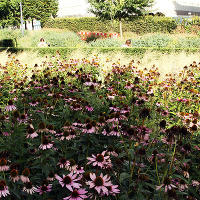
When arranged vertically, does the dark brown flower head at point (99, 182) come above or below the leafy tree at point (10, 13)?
below

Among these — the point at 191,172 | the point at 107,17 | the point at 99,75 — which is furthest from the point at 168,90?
the point at 107,17

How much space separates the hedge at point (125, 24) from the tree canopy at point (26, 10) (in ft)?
5.22

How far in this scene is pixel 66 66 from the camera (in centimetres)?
582

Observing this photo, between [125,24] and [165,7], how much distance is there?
11.0m

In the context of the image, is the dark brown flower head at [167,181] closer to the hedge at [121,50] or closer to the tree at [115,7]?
the hedge at [121,50]

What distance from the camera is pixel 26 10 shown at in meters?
28.2

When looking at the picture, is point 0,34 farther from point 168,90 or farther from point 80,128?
point 80,128

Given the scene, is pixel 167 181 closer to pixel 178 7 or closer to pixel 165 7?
pixel 165 7

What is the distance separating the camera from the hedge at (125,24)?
909 inches

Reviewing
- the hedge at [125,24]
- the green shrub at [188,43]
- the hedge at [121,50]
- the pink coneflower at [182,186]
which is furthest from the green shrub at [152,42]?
the pink coneflower at [182,186]

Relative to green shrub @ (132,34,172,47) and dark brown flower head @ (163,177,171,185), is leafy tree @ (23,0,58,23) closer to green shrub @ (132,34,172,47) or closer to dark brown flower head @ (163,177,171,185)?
green shrub @ (132,34,172,47)

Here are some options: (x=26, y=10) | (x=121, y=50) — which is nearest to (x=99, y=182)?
(x=121, y=50)

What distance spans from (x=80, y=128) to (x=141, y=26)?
78.6 feet

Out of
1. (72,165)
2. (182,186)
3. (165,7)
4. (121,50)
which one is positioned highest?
(165,7)
